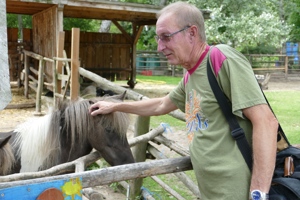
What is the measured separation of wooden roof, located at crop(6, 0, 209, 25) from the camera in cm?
1045

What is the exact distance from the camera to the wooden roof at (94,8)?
10.4 meters

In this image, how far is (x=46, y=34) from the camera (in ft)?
38.9

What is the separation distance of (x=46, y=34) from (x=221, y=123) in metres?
10.9

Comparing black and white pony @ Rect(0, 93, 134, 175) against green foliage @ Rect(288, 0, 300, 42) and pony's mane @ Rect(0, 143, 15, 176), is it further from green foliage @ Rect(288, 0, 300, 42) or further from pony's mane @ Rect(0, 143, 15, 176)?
green foliage @ Rect(288, 0, 300, 42)

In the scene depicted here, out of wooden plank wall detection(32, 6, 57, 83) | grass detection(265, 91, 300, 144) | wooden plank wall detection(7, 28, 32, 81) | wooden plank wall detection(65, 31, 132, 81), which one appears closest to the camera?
grass detection(265, 91, 300, 144)

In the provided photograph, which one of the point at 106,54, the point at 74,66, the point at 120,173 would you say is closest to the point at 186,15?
the point at 120,173

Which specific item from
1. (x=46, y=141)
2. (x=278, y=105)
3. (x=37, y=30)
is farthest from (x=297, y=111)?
(x=46, y=141)

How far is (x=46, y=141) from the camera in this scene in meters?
3.06

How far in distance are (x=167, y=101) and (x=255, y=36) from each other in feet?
61.0

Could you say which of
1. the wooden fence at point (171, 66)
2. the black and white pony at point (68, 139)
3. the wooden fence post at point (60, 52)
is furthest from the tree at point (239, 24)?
the black and white pony at point (68, 139)

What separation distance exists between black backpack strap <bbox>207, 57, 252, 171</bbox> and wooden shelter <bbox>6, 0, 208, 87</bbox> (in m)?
8.89

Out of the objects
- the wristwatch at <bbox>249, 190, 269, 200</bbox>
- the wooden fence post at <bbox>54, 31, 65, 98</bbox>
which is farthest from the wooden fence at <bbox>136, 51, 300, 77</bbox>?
the wristwatch at <bbox>249, 190, 269, 200</bbox>

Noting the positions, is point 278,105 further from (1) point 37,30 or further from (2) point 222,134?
(2) point 222,134

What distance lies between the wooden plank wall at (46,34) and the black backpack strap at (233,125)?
9621 millimetres
